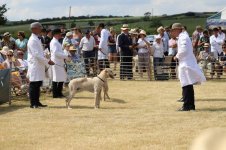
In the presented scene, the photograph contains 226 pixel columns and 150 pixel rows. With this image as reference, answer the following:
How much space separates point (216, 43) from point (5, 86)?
31.2 ft

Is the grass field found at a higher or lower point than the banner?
lower

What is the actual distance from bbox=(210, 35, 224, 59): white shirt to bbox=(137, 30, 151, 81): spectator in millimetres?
2716

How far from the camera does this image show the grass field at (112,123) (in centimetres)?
670

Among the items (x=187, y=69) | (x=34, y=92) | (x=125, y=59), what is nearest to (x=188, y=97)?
(x=187, y=69)

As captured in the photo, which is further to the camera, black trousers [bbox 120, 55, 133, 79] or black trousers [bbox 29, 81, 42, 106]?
black trousers [bbox 120, 55, 133, 79]

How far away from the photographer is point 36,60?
34.6 ft

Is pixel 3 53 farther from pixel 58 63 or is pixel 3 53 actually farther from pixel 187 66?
pixel 187 66

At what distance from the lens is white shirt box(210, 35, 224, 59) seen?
58.6 ft

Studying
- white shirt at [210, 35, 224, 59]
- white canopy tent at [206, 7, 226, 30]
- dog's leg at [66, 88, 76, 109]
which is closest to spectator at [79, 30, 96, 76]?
white shirt at [210, 35, 224, 59]

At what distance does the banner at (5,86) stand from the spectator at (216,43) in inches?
354

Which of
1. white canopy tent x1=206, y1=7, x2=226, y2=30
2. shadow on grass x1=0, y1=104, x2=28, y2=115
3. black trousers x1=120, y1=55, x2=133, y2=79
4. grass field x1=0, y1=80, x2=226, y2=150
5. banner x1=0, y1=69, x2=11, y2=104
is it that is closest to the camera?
grass field x1=0, y1=80, x2=226, y2=150

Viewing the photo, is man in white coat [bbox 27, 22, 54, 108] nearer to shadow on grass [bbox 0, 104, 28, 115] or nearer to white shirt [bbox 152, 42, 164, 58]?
shadow on grass [bbox 0, 104, 28, 115]

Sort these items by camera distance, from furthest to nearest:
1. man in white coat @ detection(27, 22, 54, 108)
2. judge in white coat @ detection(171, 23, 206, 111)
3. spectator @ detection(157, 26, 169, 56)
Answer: spectator @ detection(157, 26, 169, 56)
man in white coat @ detection(27, 22, 54, 108)
judge in white coat @ detection(171, 23, 206, 111)

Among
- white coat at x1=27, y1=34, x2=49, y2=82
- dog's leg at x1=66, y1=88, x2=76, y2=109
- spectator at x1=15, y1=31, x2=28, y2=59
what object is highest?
spectator at x1=15, y1=31, x2=28, y2=59
